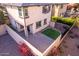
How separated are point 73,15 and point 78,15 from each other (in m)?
0.15

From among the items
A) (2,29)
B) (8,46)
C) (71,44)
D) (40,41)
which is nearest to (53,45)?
(40,41)

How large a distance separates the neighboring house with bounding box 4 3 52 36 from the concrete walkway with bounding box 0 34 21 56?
56 centimetres

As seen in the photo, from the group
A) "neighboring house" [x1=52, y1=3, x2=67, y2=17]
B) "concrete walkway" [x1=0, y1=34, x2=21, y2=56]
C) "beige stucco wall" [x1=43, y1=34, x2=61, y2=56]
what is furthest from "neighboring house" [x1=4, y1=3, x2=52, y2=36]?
"beige stucco wall" [x1=43, y1=34, x2=61, y2=56]

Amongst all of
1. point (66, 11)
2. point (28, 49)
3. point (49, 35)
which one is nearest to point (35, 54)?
point (28, 49)

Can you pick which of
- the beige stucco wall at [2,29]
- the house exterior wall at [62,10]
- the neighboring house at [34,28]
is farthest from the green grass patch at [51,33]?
the beige stucco wall at [2,29]

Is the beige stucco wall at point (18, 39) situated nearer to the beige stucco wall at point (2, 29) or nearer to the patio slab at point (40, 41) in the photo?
the beige stucco wall at point (2, 29)

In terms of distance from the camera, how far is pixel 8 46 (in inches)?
137

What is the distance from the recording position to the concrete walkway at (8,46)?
328 centimetres

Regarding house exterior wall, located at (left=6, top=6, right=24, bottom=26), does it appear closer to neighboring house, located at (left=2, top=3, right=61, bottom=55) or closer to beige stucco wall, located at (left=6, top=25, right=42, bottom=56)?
neighboring house, located at (left=2, top=3, right=61, bottom=55)

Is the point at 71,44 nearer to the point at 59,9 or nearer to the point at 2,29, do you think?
the point at 59,9

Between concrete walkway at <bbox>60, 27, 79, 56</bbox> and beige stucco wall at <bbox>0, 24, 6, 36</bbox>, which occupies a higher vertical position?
beige stucco wall at <bbox>0, 24, 6, 36</bbox>

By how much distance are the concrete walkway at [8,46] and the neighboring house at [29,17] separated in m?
0.56

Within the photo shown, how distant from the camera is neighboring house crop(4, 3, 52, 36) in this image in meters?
3.37

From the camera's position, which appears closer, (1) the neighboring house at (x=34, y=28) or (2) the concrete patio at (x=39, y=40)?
(1) the neighboring house at (x=34, y=28)
